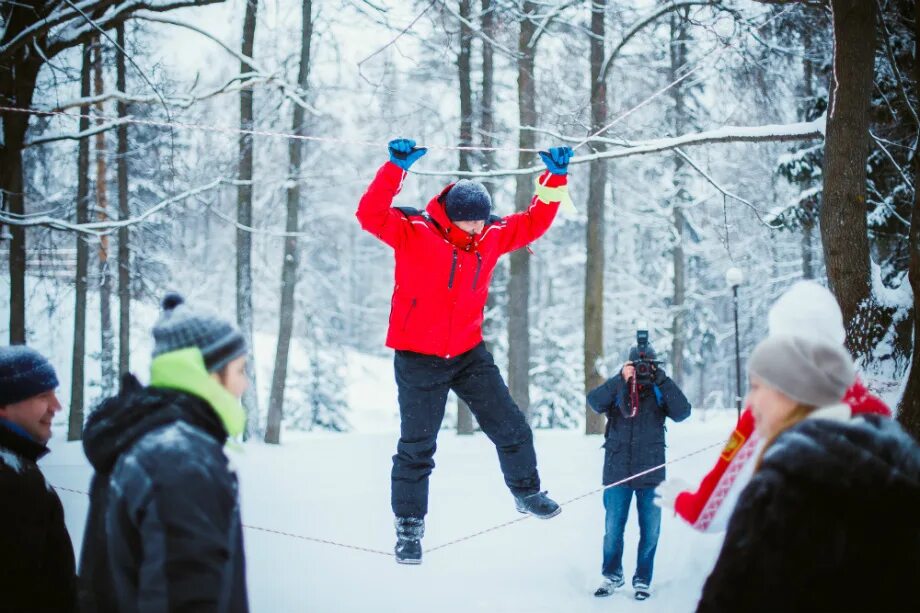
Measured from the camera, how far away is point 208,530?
1.88 m

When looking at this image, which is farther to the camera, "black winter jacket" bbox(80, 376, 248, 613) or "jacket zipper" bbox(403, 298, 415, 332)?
"jacket zipper" bbox(403, 298, 415, 332)

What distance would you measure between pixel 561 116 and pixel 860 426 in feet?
19.3

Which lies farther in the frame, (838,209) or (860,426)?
(838,209)

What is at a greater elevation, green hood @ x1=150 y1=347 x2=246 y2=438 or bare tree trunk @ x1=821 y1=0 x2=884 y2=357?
bare tree trunk @ x1=821 y1=0 x2=884 y2=357

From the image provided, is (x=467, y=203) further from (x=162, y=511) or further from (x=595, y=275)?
(x=595, y=275)

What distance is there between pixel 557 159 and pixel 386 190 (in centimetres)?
104

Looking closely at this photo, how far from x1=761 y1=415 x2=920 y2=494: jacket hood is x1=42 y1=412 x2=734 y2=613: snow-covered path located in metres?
3.15

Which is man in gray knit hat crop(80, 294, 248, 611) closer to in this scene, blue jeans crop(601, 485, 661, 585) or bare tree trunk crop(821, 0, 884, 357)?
blue jeans crop(601, 485, 661, 585)

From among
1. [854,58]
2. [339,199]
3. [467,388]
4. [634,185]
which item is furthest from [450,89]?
[339,199]

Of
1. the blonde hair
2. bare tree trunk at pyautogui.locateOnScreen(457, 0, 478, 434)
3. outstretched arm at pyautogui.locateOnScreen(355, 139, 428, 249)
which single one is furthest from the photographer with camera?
bare tree trunk at pyautogui.locateOnScreen(457, 0, 478, 434)

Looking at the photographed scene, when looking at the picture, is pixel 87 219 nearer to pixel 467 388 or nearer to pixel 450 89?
pixel 450 89

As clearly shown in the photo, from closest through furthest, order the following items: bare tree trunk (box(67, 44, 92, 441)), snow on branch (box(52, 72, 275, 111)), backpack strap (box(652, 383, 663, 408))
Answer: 1. backpack strap (box(652, 383, 663, 408))
2. snow on branch (box(52, 72, 275, 111))
3. bare tree trunk (box(67, 44, 92, 441))

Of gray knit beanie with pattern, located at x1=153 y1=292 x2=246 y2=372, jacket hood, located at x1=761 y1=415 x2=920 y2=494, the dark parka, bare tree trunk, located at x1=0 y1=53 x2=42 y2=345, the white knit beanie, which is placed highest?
bare tree trunk, located at x1=0 y1=53 x2=42 y2=345

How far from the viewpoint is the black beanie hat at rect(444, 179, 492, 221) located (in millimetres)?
4039
